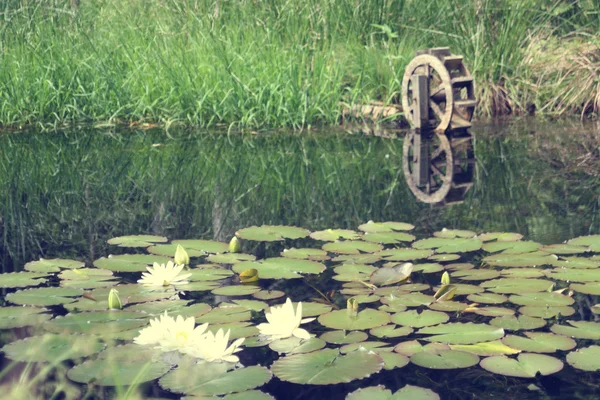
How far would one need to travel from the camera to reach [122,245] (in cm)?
330

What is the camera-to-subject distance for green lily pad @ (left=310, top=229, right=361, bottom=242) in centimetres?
330

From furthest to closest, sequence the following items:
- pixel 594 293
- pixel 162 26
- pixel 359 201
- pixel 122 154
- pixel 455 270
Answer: pixel 162 26 → pixel 122 154 → pixel 359 201 → pixel 455 270 → pixel 594 293

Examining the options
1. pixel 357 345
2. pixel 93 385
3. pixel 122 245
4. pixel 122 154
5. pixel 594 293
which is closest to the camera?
pixel 93 385

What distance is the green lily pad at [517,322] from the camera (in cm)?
235

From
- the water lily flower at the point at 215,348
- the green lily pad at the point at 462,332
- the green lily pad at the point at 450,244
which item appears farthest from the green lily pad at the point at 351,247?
the water lily flower at the point at 215,348

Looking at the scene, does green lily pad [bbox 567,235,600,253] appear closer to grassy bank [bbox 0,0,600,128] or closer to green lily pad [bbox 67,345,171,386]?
green lily pad [bbox 67,345,171,386]

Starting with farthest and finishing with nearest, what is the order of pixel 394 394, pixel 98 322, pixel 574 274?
pixel 574 274, pixel 98 322, pixel 394 394

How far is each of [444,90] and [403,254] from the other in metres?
3.48

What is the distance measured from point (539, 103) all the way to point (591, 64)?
1.68ft

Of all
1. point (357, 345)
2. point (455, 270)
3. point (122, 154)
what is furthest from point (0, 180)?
point (357, 345)

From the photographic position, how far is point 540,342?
223 centimetres

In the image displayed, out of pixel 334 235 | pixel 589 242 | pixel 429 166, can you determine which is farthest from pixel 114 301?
pixel 429 166

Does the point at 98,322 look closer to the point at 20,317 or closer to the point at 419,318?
the point at 20,317

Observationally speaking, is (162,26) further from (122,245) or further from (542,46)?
(122,245)
